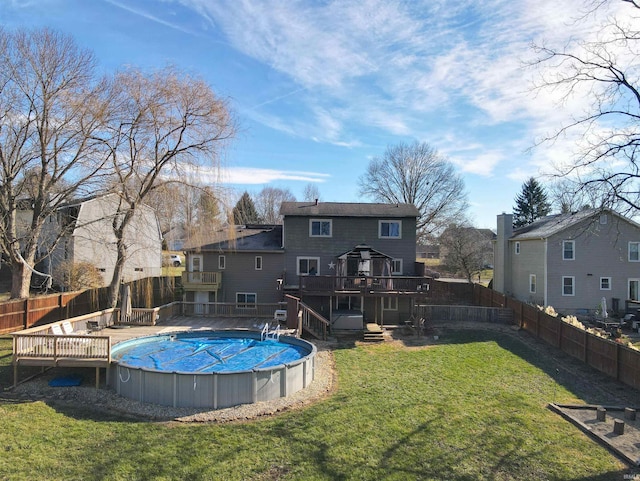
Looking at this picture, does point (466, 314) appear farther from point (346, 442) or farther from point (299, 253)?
point (346, 442)

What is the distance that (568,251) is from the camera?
81.7 feet

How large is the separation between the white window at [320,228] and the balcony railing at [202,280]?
612 cm

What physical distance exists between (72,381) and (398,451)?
9.81m

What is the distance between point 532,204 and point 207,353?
4856 cm

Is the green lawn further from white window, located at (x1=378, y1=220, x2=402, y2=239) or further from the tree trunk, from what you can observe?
white window, located at (x1=378, y1=220, x2=402, y2=239)

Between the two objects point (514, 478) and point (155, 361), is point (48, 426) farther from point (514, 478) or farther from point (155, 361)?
point (514, 478)

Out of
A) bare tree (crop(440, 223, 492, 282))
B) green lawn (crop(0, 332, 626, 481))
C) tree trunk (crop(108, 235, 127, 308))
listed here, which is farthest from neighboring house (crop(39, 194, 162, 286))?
bare tree (crop(440, 223, 492, 282))

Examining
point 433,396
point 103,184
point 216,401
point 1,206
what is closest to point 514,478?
point 433,396

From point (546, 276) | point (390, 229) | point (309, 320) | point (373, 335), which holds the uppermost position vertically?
point (390, 229)

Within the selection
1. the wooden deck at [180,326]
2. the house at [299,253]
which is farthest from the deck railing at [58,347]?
the house at [299,253]

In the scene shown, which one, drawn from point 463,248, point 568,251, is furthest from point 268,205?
point 568,251

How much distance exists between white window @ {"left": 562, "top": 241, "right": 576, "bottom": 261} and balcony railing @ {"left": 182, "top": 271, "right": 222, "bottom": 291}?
21125 mm

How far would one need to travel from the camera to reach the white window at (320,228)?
24567mm

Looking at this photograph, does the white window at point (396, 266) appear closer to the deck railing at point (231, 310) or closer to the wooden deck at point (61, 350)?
the deck railing at point (231, 310)
